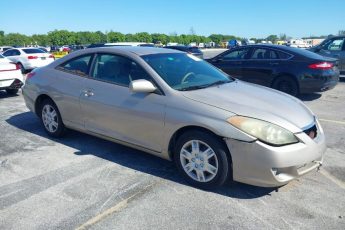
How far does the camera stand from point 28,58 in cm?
1827

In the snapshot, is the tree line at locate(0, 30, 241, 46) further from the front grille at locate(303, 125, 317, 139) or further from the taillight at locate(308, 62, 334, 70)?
the front grille at locate(303, 125, 317, 139)

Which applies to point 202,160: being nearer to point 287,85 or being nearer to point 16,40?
point 287,85

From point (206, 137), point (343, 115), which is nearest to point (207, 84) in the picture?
point (206, 137)

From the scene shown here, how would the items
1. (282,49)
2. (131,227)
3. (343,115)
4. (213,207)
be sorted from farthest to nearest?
(282,49)
(343,115)
(213,207)
(131,227)

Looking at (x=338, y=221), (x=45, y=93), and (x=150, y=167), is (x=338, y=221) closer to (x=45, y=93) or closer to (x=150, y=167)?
(x=150, y=167)

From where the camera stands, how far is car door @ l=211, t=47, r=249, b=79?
970 cm

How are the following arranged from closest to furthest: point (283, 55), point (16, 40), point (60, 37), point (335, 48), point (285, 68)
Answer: point (285, 68), point (283, 55), point (335, 48), point (16, 40), point (60, 37)

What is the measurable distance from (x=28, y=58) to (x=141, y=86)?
1613 cm

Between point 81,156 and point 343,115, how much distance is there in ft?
17.8

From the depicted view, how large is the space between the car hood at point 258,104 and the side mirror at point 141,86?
401 mm

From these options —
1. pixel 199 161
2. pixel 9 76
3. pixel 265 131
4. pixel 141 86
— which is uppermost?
pixel 141 86

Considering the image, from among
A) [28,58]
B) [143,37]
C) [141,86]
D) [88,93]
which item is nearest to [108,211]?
[141,86]

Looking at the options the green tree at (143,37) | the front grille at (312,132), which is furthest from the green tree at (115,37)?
the front grille at (312,132)

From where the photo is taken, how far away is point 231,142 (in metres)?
3.48
